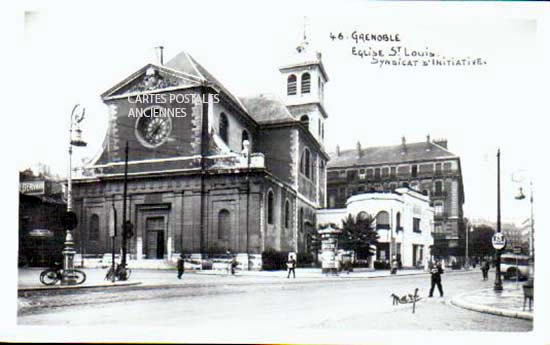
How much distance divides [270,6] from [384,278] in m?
4.04

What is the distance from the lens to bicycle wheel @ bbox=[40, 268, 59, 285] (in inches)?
287

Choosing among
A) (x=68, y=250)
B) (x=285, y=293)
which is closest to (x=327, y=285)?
(x=285, y=293)

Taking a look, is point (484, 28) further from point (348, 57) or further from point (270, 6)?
point (270, 6)

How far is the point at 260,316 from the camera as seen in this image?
6762 mm

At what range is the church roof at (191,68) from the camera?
286 inches

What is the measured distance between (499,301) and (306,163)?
3299 millimetres

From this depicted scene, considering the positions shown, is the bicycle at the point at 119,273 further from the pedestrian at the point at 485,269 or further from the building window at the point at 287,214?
the pedestrian at the point at 485,269

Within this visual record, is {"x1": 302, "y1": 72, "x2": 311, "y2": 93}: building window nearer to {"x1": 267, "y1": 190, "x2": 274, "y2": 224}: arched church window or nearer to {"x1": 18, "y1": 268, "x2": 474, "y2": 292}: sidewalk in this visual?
{"x1": 267, "y1": 190, "x2": 274, "y2": 224}: arched church window

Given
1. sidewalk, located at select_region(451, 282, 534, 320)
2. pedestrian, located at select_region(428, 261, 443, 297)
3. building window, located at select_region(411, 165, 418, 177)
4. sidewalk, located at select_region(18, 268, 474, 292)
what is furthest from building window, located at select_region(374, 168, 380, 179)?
sidewalk, located at select_region(451, 282, 534, 320)

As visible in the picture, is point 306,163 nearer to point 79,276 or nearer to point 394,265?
point 394,265

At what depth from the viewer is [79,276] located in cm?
771

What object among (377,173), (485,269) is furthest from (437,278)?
(377,173)

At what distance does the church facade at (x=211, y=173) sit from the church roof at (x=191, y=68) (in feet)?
0.07

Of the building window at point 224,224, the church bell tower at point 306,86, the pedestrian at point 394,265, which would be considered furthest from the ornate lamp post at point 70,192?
the pedestrian at point 394,265
